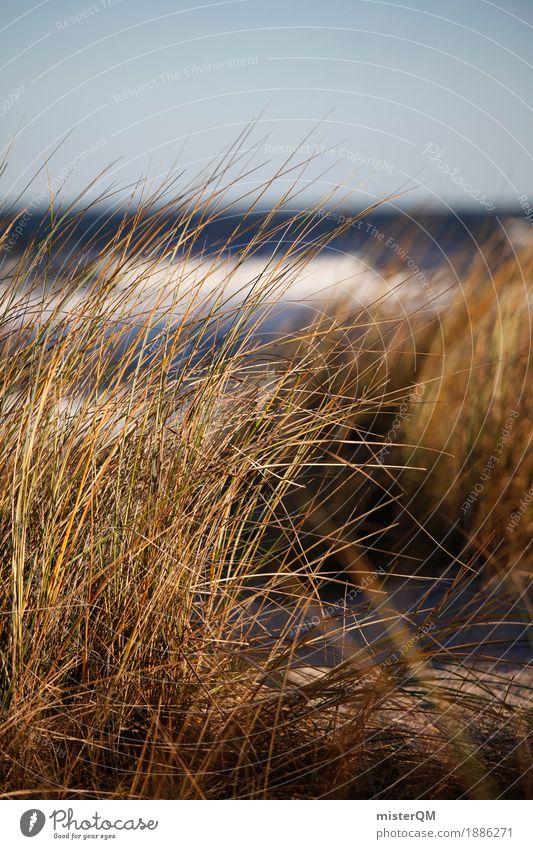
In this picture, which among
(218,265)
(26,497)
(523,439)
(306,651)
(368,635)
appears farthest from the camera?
(523,439)

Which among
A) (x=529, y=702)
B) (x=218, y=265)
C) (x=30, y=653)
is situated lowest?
(x=529, y=702)

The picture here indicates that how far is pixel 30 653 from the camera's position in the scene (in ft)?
4.20

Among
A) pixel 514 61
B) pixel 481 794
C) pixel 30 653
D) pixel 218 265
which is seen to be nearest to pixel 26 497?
pixel 30 653

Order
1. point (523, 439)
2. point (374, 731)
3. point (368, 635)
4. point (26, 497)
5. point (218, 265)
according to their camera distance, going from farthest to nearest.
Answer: point (523, 439)
point (368, 635)
point (218, 265)
point (374, 731)
point (26, 497)

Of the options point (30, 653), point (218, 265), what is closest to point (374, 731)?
point (30, 653)

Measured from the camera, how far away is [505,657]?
1752 millimetres

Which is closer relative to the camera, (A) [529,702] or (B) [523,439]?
(A) [529,702]

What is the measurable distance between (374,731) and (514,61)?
4.67 ft

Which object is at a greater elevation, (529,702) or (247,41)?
(247,41)
